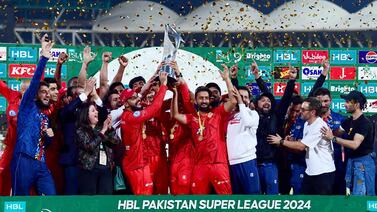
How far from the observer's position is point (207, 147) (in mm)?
14469

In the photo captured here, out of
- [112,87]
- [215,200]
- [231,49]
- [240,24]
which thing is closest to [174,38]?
[112,87]

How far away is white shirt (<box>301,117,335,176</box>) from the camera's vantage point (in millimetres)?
14219

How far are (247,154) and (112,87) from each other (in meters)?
2.30

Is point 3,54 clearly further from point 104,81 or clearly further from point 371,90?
point 371,90

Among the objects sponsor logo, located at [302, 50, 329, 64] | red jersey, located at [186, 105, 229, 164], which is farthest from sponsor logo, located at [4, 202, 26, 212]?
sponsor logo, located at [302, 50, 329, 64]

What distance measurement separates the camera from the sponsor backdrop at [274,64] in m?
22.4

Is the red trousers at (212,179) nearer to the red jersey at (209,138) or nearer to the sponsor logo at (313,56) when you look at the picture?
the red jersey at (209,138)

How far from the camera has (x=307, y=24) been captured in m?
32.3

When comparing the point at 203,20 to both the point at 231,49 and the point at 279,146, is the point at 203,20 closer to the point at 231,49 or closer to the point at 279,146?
the point at 231,49

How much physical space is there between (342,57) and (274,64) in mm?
1607

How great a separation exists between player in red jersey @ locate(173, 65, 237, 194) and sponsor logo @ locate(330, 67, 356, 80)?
9.34 meters

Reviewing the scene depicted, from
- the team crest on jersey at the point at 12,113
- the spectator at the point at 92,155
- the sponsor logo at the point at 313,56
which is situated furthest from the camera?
the sponsor logo at the point at 313,56

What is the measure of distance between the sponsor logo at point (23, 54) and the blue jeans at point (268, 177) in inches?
352

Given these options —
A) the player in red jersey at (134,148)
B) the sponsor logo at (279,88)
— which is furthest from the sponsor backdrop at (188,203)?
the sponsor logo at (279,88)
